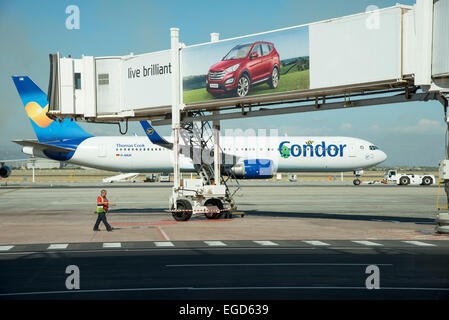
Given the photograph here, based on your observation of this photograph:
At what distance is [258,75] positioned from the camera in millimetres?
26844

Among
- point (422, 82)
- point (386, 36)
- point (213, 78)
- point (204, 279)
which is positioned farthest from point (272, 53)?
point (204, 279)

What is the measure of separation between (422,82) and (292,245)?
8.48 m

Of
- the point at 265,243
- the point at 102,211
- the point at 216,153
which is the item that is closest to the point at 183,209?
the point at 216,153

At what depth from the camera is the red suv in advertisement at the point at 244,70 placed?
26297 mm

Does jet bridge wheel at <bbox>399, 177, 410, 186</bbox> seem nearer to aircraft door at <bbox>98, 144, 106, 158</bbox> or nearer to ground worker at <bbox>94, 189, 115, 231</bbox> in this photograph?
aircraft door at <bbox>98, 144, 106, 158</bbox>

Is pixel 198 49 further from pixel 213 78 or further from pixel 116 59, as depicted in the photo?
pixel 116 59

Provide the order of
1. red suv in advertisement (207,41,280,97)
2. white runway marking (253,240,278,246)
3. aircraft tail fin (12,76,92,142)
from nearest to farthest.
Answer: white runway marking (253,240,278,246), red suv in advertisement (207,41,280,97), aircraft tail fin (12,76,92,142)

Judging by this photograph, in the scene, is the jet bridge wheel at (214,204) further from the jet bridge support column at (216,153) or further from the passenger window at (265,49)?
the passenger window at (265,49)

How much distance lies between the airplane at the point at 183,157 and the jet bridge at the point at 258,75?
37037 mm

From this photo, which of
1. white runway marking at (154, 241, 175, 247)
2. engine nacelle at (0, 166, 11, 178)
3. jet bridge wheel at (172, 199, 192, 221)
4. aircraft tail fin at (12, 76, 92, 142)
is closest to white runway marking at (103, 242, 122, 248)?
white runway marking at (154, 241, 175, 247)

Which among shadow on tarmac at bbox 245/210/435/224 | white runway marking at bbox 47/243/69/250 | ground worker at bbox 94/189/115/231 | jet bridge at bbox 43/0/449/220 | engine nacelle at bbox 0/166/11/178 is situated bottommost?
shadow on tarmac at bbox 245/210/435/224

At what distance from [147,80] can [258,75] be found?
721cm

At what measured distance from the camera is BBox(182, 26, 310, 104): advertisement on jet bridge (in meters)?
25.4

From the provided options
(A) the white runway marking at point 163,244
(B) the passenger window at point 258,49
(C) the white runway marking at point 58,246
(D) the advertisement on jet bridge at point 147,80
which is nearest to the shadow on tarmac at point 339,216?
(D) the advertisement on jet bridge at point 147,80
